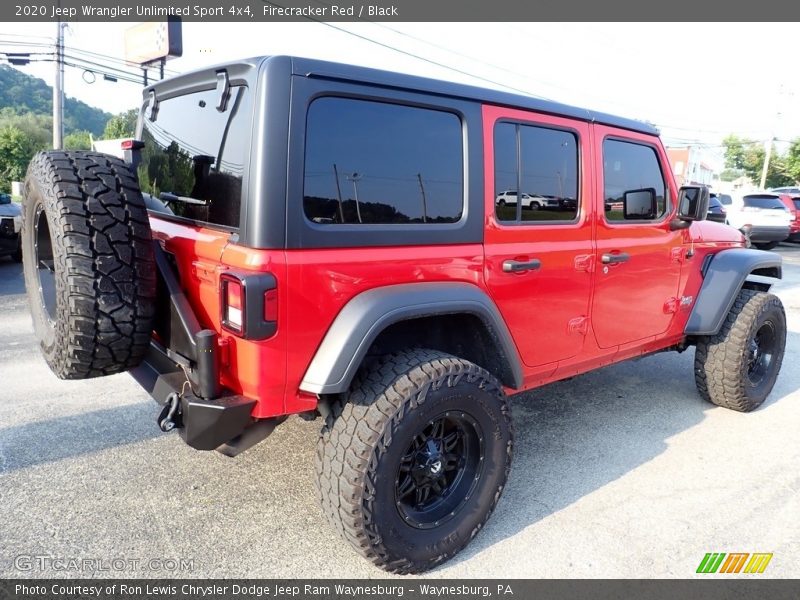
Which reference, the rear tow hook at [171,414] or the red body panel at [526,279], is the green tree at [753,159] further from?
the rear tow hook at [171,414]

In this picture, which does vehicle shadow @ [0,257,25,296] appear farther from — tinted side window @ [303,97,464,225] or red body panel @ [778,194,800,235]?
red body panel @ [778,194,800,235]

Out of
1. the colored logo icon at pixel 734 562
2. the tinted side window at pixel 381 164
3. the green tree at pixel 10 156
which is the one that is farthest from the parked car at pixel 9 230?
the green tree at pixel 10 156

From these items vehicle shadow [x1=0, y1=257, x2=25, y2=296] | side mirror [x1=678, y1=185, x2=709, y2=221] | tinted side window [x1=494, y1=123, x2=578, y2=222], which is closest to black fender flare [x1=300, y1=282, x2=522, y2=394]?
tinted side window [x1=494, y1=123, x2=578, y2=222]

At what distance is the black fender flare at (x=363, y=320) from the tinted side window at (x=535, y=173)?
617 millimetres

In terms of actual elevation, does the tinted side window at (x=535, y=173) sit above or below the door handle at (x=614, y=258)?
above

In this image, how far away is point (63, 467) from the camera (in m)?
3.02

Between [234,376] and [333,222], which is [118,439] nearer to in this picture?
[234,376]

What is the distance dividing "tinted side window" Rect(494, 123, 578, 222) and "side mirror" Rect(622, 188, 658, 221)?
0.50 meters

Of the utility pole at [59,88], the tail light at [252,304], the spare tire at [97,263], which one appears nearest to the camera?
the tail light at [252,304]

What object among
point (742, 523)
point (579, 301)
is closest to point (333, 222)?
point (579, 301)

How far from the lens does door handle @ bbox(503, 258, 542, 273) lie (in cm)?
268

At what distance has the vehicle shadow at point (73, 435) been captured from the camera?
311cm

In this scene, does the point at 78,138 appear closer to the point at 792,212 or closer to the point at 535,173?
the point at 792,212

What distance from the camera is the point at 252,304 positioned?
1938 millimetres
